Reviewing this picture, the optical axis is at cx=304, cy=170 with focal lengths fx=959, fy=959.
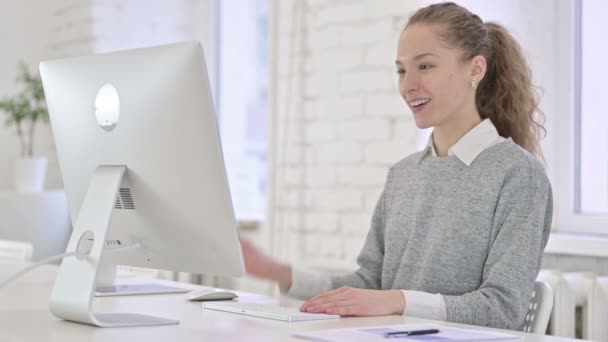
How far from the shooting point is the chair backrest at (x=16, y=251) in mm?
3114

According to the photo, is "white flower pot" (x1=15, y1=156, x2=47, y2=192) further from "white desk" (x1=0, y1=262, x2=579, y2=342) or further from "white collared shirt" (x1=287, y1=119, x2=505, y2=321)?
"white collared shirt" (x1=287, y1=119, x2=505, y2=321)

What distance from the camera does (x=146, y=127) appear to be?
5.53 ft

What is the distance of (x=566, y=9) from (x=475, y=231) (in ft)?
4.01

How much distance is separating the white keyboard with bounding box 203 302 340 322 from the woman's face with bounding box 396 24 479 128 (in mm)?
564

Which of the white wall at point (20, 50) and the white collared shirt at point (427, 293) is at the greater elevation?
the white wall at point (20, 50)

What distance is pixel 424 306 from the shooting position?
1.86 meters

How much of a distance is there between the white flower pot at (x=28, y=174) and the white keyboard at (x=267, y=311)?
7.83ft

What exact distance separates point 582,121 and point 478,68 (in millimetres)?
909

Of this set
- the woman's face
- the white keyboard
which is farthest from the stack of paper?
the woman's face

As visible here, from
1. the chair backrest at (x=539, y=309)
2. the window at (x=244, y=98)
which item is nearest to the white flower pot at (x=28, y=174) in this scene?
the window at (x=244, y=98)

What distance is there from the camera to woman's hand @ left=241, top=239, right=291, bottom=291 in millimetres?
2078

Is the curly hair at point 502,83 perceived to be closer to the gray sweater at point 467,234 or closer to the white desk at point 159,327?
the gray sweater at point 467,234

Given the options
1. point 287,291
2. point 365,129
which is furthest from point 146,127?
point 365,129

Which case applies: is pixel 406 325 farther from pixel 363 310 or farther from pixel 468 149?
pixel 468 149
